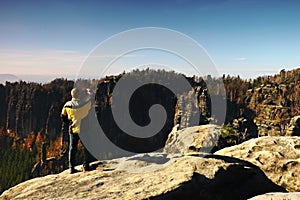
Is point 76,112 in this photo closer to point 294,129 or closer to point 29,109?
point 294,129

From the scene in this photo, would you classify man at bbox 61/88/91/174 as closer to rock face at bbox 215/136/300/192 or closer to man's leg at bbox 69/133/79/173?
man's leg at bbox 69/133/79/173

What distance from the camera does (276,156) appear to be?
1560cm

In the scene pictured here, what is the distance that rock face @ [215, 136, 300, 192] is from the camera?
1472cm

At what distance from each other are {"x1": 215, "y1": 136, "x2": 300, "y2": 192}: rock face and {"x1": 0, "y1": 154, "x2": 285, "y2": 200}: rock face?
0.66 meters

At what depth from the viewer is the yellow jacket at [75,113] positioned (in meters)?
13.1

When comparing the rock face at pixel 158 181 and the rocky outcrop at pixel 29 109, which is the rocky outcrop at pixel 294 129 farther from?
the rocky outcrop at pixel 29 109

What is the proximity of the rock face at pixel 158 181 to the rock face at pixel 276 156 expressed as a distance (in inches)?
26.2

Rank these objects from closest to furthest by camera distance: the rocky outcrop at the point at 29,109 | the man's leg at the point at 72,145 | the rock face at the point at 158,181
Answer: the rock face at the point at 158,181
the man's leg at the point at 72,145
the rocky outcrop at the point at 29,109

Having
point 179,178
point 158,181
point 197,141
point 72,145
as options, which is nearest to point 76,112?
point 72,145

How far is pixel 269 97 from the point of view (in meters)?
161

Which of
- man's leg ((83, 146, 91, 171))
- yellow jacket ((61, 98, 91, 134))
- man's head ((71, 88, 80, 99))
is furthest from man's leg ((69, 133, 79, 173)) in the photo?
man's head ((71, 88, 80, 99))

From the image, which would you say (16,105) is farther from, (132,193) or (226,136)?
(132,193)

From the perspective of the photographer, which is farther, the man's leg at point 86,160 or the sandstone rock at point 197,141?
the sandstone rock at point 197,141

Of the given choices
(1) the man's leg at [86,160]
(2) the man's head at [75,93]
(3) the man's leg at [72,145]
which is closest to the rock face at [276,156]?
(1) the man's leg at [86,160]
